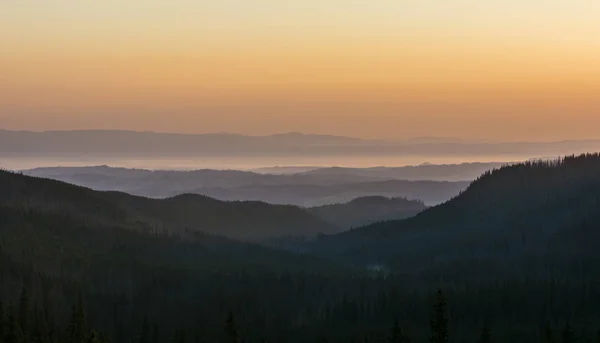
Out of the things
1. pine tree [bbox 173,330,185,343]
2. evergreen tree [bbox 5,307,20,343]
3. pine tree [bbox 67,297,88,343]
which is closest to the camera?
evergreen tree [bbox 5,307,20,343]

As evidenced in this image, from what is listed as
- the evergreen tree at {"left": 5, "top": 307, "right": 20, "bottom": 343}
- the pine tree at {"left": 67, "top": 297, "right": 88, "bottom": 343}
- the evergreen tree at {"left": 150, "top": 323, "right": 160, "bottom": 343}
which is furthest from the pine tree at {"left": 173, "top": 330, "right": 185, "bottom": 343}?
the evergreen tree at {"left": 5, "top": 307, "right": 20, "bottom": 343}

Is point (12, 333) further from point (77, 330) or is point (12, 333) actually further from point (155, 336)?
point (155, 336)

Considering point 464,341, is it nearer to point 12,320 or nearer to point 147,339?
point 147,339

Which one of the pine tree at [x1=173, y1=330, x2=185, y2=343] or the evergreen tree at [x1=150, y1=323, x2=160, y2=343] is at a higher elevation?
the pine tree at [x1=173, y1=330, x2=185, y2=343]

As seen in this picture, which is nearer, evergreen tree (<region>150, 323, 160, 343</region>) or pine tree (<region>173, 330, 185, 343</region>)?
Answer: pine tree (<region>173, 330, 185, 343</region>)

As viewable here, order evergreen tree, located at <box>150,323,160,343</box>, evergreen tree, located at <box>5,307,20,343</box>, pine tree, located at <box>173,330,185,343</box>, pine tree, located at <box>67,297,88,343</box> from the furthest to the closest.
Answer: evergreen tree, located at <box>150,323,160,343</box> → pine tree, located at <box>67,297,88,343</box> → pine tree, located at <box>173,330,185,343</box> → evergreen tree, located at <box>5,307,20,343</box>

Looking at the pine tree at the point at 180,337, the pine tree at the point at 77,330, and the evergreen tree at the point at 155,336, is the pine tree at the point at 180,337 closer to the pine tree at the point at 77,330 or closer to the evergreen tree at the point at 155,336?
the evergreen tree at the point at 155,336

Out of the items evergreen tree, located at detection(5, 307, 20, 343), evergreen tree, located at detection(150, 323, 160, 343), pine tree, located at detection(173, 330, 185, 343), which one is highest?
evergreen tree, located at detection(5, 307, 20, 343)

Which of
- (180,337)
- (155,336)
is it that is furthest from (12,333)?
(155,336)

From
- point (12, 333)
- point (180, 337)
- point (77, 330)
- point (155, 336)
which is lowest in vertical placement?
point (155, 336)

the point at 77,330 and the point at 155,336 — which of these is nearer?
the point at 77,330

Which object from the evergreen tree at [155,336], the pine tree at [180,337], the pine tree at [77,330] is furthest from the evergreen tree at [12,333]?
the evergreen tree at [155,336]

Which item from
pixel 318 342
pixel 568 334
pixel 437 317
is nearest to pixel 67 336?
pixel 318 342

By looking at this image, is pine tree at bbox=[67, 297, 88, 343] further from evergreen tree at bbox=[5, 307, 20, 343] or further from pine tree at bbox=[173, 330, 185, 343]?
pine tree at bbox=[173, 330, 185, 343]
